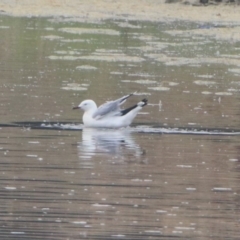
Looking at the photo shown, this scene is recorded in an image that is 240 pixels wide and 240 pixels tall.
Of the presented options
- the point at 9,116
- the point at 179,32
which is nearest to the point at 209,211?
the point at 9,116

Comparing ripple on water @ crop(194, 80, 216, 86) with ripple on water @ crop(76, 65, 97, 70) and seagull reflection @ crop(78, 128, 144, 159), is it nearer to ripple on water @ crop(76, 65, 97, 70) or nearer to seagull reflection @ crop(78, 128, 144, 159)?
ripple on water @ crop(76, 65, 97, 70)

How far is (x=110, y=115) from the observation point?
1602cm

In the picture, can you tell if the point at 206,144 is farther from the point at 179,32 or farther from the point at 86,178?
the point at 179,32

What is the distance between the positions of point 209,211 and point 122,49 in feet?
58.6

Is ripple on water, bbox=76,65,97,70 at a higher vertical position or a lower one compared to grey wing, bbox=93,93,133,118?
higher

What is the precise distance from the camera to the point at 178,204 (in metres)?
10.4

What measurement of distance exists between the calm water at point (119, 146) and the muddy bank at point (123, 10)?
7.50 m

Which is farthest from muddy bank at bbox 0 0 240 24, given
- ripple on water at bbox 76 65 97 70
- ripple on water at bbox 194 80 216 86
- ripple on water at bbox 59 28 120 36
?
ripple on water at bbox 194 80 216 86

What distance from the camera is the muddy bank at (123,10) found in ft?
118

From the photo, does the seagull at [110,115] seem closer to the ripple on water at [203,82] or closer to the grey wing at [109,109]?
the grey wing at [109,109]

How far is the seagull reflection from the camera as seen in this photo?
43.7ft

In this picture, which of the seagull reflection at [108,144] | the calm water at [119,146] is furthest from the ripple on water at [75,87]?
the seagull reflection at [108,144]

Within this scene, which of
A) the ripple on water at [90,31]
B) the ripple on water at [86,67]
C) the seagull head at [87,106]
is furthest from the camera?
the ripple on water at [90,31]

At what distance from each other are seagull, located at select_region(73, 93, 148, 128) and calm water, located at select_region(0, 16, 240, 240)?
0.16 m
